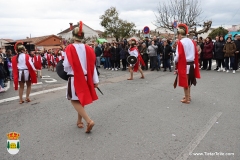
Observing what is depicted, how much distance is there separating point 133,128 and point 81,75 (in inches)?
56.3

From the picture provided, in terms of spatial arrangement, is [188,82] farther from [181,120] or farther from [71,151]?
[71,151]

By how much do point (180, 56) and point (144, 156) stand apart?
3378 millimetres

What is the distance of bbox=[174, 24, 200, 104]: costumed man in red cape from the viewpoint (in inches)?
238

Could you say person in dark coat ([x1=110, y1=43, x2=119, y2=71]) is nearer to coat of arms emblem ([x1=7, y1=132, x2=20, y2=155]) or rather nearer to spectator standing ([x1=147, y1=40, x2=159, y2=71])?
spectator standing ([x1=147, y1=40, x2=159, y2=71])

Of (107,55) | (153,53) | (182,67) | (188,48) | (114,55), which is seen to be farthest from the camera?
(107,55)

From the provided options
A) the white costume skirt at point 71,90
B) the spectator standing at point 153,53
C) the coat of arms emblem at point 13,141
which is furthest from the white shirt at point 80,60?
the spectator standing at point 153,53

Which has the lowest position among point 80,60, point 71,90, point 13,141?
point 13,141

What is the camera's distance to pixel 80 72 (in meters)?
4.10

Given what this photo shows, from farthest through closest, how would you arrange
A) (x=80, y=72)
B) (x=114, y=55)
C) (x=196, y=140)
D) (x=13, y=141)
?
(x=114, y=55) < (x=80, y=72) < (x=196, y=140) < (x=13, y=141)

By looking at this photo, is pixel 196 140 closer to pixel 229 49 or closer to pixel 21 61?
pixel 21 61

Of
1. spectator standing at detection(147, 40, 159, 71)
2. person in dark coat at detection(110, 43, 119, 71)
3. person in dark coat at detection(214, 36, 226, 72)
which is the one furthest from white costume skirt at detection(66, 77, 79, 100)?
person in dark coat at detection(110, 43, 119, 71)

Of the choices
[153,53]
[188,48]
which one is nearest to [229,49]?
[153,53]

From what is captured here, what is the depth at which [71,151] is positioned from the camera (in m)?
3.66

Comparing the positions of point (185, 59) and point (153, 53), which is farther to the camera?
point (153, 53)
